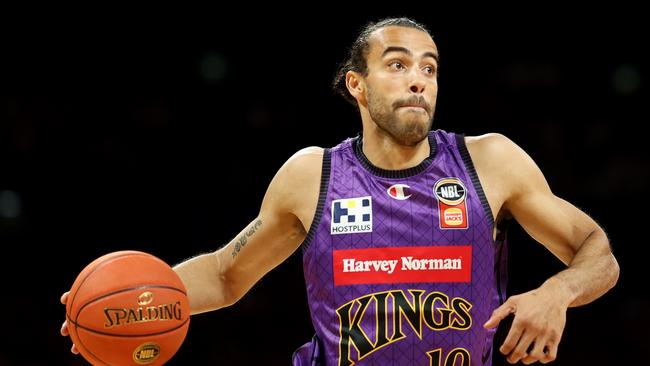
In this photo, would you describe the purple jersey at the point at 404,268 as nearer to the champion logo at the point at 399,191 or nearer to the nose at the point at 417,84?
the champion logo at the point at 399,191

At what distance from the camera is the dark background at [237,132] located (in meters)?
7.07

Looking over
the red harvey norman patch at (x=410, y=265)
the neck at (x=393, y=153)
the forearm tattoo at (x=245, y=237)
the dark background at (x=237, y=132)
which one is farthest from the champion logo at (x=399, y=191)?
the dark background at (x=237, y=132)

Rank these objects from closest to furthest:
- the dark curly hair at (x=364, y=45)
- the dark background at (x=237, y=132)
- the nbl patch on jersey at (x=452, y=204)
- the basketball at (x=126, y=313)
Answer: the basketball at (x=126, y=313)
the nbl patch on jersey at (x=452, y=204)
the dark curly hair at (x=364, y=45)
the dark background at (x=237, y=132)

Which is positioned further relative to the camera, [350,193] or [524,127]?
[524,127]

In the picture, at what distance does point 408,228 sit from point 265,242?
745 mm

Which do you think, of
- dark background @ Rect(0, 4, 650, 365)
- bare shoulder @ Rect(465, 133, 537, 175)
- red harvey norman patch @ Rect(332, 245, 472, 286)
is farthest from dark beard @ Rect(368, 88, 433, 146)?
dark background @ Rect(0, 4, 650, 365)

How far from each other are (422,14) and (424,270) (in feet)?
16.9

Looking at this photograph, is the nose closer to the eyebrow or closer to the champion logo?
the eyebrow

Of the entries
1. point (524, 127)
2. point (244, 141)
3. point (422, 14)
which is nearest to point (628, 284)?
point (524, 127)

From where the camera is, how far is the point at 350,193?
3582mm

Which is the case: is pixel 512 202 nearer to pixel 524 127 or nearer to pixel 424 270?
pixel 424 270

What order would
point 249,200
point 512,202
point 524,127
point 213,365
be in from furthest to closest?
1. point 524,127
2. point 249,200
3. point 213,365
4. point 512,202

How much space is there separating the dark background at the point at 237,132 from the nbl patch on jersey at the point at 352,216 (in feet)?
12.0

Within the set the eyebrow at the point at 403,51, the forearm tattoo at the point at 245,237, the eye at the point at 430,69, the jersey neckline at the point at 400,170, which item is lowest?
the forearm tattoo at the point at 245,237
